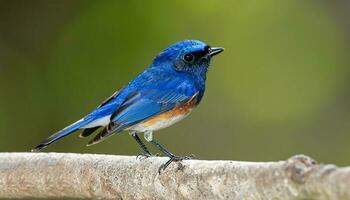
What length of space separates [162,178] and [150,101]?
0.83 meters

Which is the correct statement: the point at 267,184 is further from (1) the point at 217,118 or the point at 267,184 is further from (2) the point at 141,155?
(1) the point at 217,118

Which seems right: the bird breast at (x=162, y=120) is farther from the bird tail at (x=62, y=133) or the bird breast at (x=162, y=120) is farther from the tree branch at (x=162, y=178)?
the tree branch at (x=162, y=178)

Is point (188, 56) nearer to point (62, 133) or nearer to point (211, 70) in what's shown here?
point (62, 133)

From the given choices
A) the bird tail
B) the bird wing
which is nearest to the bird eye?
the bird wing

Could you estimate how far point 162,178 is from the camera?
3.88 meters

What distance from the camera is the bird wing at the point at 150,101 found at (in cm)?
440

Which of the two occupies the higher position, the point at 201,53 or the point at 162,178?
the point at 201,53

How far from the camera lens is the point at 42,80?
7887mm

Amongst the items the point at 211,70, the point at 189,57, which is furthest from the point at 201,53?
the point at 211,70

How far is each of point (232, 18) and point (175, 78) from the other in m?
3.29

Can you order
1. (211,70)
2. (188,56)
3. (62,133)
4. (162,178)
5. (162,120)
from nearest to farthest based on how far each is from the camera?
(162,178) → (62,133) → (162,120) → (188,56) → (211,70)

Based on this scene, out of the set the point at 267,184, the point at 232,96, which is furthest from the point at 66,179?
the point at 232,96

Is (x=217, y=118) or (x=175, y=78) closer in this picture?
(x=175, y=78)

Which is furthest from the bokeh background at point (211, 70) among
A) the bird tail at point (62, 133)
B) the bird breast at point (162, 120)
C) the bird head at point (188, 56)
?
the bird tail at point (62, 133)
